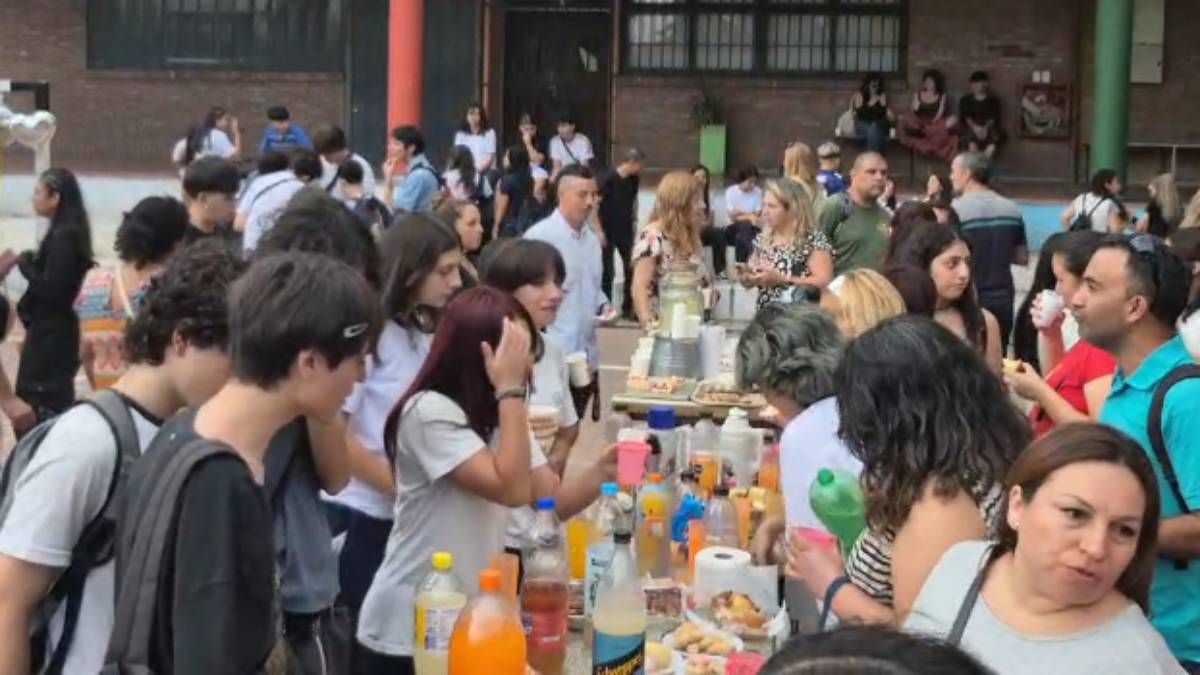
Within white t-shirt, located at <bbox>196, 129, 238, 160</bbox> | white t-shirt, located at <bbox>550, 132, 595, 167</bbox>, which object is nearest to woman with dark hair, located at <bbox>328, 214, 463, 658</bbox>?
white t-shirt, located at <bbox>196, 129, 238, 160</bbox>

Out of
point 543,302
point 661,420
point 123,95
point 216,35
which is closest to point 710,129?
point 216,35

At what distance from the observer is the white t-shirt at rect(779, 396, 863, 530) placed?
3.67 m

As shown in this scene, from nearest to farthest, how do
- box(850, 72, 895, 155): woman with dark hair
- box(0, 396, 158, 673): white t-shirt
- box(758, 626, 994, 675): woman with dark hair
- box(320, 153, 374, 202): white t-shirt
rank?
box(758, 626, 994, 675): woman with dark hair < box(0, 396, 158, 673): white t-shirt < box(320, 153, 374, 202): white t-shirt < box(850, 72, 895, 155): woman with dark hair

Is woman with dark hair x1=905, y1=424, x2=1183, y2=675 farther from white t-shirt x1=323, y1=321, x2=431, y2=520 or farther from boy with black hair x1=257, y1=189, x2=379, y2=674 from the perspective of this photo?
white t-shirt x1=323, y1=321, x2=431, y2=520

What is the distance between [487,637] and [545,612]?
16.7 inches

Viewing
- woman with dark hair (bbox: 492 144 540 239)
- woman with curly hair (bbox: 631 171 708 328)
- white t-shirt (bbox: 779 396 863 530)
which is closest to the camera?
white t-shirt (bbox: 779 396 863 530)

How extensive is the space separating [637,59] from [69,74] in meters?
7.63

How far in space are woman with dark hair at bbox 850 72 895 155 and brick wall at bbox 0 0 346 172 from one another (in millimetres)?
6743

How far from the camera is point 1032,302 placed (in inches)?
267

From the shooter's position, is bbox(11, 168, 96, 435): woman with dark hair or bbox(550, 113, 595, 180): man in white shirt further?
bbox(550, 113, 595, 180): man in white shirt

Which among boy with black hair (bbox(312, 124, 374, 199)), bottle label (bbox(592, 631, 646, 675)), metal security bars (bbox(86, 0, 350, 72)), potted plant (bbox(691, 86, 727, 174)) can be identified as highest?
metal security bars (bbox(86, 0, 350, 72))

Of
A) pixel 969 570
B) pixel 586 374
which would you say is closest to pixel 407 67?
pixel 586 374

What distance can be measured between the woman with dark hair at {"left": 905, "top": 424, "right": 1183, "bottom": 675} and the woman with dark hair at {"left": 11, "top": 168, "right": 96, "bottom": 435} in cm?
480

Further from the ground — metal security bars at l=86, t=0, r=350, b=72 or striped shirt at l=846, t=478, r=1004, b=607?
metal security bars at l=86, t=0, r=350, b=72
